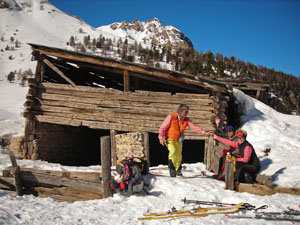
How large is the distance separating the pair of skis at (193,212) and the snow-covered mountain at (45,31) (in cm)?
3711

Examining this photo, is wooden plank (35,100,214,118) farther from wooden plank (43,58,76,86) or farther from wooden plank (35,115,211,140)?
wooden plank (43,58,76,86)

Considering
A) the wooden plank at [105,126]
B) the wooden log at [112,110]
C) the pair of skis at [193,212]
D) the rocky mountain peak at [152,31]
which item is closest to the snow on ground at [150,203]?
the pair of skis at [193,212]

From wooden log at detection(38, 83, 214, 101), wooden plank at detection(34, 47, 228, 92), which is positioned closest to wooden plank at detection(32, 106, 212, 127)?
wooden log at detection(38, 83, 214, 101)

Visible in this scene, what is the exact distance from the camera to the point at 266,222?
3520 mm

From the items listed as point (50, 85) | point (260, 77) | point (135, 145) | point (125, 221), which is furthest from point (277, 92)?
point (125, 221)

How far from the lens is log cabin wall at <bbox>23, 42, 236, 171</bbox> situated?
8586 millimetres

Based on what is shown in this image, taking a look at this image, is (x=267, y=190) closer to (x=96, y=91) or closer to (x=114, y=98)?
(x=114, y=98)

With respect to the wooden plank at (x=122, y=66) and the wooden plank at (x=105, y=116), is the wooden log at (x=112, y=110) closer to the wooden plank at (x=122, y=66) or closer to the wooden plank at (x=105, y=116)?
the wooden plank at (x=105, y=116)

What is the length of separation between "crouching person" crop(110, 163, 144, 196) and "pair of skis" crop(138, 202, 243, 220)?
31.8 inches

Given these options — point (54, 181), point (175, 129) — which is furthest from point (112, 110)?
point (54, 181)

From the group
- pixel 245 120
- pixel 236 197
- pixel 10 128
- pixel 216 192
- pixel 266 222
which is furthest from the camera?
pixel 10 128

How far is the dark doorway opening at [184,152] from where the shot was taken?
40.3ft

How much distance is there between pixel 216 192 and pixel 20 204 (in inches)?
147

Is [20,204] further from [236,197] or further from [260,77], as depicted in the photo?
[260,77]
